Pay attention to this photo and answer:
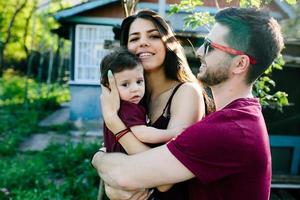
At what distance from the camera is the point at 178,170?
1.61 meters

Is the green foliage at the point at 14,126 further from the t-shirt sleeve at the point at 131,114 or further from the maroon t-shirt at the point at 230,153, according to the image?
the maroon t-shirt at the point at 230,153

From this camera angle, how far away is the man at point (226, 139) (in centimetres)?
156

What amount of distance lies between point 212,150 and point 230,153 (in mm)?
71

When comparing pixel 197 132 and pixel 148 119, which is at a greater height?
pixel 197 132

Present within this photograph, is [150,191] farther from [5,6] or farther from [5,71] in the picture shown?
[5,71]

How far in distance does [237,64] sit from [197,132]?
15.0 inches

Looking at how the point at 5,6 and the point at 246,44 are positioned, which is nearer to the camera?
the point at 246,44

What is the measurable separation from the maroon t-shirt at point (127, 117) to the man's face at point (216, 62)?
41 cm

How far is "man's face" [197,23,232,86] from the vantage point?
1762 millimetres

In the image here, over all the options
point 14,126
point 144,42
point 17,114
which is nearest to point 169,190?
point 144,42

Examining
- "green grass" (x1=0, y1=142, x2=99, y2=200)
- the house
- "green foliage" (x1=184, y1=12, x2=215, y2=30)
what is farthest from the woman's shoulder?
the house

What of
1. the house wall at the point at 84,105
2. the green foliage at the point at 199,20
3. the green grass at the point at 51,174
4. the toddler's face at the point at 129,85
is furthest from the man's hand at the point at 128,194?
the house wall at the point at 84,105

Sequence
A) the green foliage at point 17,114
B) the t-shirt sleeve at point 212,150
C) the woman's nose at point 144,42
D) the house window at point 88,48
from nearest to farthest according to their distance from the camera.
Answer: the t-shirt sleeve at point 212,150, the woman's nose at point 144,42, the green foliage at point 17,114, the house window at point 88,48

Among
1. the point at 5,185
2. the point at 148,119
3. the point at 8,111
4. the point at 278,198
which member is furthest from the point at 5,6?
the point at 148,119
